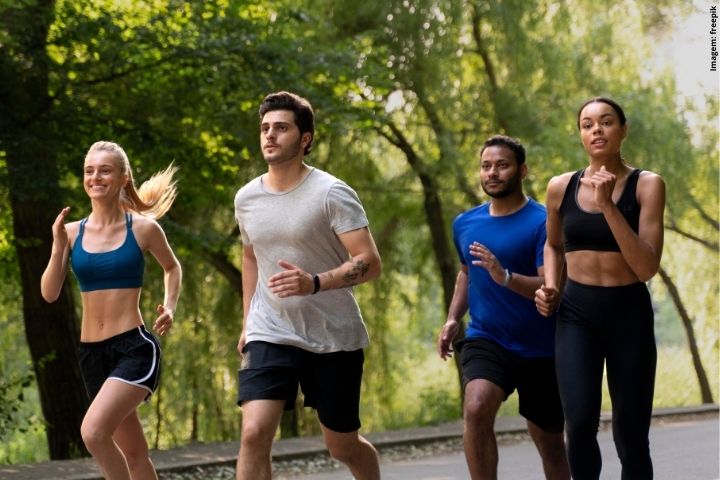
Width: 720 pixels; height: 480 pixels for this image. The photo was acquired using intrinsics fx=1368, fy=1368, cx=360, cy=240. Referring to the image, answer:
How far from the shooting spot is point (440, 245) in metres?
24.0

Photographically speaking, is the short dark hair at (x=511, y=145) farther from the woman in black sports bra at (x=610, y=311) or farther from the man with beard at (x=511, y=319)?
the woman in black sports bra at (x=610, y=311)

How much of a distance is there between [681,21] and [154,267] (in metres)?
11.6

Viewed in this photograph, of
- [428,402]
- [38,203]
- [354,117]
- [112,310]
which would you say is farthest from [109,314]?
[428,402]

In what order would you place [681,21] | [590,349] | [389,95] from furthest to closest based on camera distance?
[681,21], [389,95], [590,349]

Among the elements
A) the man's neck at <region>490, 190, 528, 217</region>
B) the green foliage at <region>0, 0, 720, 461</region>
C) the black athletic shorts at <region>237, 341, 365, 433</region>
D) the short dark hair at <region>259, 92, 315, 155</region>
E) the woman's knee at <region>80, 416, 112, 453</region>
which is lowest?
the woman's knee at <region>80, 416, 112, 453</region>

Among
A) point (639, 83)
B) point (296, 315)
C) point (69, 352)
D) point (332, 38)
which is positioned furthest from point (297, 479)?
point (639, 83)

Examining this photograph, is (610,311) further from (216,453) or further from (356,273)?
(216,453)

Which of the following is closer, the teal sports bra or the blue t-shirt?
the teal sports bra

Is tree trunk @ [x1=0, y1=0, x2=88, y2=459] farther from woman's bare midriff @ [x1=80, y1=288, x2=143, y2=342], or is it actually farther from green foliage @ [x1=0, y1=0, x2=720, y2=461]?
woman's bare midriff @ [x1=80, y1=288, x2=143, y2=342]

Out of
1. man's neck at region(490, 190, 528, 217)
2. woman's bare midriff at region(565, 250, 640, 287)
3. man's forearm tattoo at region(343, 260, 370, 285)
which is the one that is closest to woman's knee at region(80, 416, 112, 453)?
man's forearm tattoo at region(343, 260, 370, 285)

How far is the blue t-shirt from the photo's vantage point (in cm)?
735

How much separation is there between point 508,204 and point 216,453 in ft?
24.3

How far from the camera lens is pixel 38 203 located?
16.2m

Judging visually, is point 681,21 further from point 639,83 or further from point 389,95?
point 389,95
